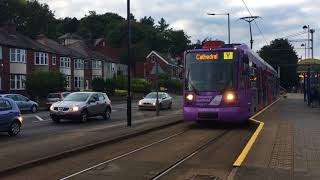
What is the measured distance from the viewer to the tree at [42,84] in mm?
55188

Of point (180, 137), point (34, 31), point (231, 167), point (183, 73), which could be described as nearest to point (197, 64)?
point (183, 73)

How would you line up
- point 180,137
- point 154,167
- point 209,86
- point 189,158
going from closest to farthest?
1. point 154,167
2. point 189,158
3. point 180,137
4. point 209,86

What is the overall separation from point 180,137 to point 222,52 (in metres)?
4.60

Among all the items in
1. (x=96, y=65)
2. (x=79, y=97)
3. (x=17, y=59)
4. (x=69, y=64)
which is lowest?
(x=79, y=97)

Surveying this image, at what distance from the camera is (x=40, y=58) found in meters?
69.8

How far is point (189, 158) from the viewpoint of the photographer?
44.2 feet

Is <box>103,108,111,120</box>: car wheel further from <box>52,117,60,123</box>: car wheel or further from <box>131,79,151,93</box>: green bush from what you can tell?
<box>131,79,151,93</box>: green bush

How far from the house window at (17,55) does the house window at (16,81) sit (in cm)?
169

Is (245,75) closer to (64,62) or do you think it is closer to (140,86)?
(64,62)

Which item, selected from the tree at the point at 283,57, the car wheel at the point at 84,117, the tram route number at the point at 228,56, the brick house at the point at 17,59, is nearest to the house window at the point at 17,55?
the brick house at the point at 17,59

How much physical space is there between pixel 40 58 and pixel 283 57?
57.9 m

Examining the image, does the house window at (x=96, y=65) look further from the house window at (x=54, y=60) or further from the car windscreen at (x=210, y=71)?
the car windscreen at (x=210, y=71)

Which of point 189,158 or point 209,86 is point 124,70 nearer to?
point 209,86

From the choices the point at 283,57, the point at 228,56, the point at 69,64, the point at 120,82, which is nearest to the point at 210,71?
the point at 228,56
